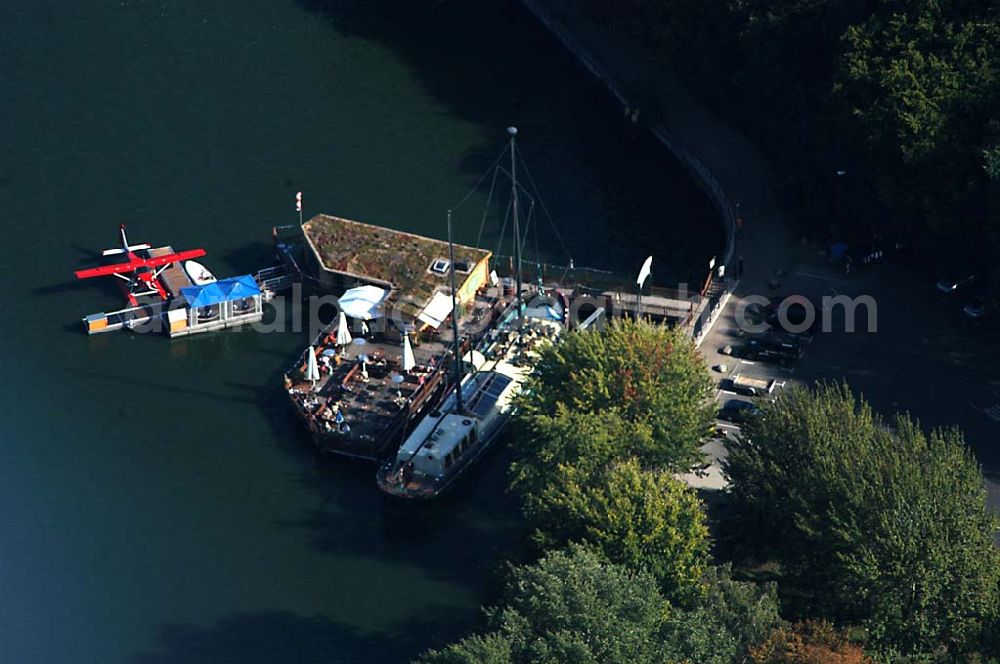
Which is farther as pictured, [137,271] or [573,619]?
[137,271]

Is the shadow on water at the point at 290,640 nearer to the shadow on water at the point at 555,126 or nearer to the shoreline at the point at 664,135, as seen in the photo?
the shadow on water at the point at 555,126

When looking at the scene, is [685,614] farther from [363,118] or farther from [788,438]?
[363,118]

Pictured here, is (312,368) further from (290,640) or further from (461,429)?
(290,640)

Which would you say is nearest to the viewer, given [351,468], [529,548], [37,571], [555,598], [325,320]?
[555,598]

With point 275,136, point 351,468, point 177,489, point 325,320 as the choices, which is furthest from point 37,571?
point 275,136

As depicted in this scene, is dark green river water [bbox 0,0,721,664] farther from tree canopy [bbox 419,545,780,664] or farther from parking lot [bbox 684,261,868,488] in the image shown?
tree canopy [bbox 419,545,780,664]

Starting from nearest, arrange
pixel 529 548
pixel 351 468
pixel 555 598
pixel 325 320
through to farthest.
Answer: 1. pixel 555 598
2. pixel 529 548
3. pixel 351 468
4. pixel 325 320

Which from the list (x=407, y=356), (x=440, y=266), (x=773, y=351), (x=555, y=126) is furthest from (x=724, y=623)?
(x=555, y=126)
